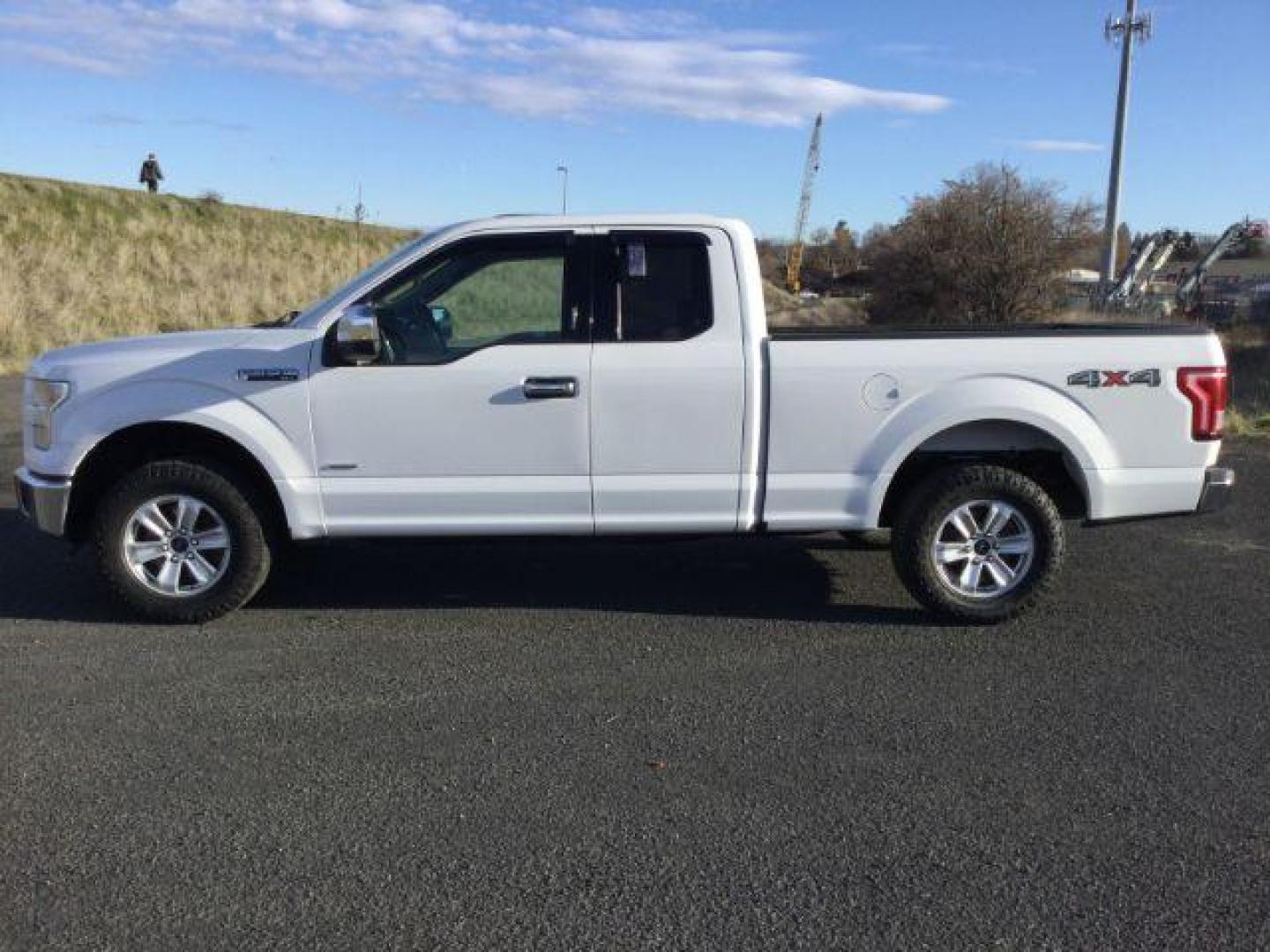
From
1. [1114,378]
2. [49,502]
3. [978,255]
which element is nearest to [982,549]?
[1114,378]

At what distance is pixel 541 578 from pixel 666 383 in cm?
168

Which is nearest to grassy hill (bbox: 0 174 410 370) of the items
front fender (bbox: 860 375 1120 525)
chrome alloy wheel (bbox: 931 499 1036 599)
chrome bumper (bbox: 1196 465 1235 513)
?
front fender (bbox: 860 375 1120 525)

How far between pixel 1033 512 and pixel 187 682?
4.02m

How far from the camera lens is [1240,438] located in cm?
1225

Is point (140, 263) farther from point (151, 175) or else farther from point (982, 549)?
point (982, 549)

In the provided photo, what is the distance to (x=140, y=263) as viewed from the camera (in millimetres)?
30547

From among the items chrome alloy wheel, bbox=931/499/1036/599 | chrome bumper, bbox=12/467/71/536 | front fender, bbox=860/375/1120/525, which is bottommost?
chrome alloy wheel, bbox=931/499/1036/599

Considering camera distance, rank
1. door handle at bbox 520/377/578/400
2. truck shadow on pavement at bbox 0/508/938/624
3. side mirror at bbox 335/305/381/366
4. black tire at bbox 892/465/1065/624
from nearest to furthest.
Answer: side mirror at bbox 335/305/381/366
door handle at bbox 520/377/578/400
black tire at bbox 892/465/1065/624
truck shadow on pavement at bbox 0/508/938/624

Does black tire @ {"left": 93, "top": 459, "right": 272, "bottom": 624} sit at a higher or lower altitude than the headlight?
lower

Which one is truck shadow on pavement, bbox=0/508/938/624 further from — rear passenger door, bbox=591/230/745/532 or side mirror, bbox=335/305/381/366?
side mirror, bbox=335/305/381/366

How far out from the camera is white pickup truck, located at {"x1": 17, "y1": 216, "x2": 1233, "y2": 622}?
5629mm

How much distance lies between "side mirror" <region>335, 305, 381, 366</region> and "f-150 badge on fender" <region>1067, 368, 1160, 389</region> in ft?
11.0

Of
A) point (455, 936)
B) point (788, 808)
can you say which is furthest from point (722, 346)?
point (455, 936)

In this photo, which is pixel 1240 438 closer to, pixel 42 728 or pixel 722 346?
pixel 722 346
